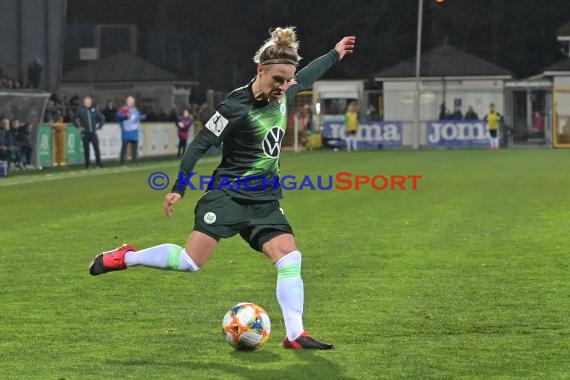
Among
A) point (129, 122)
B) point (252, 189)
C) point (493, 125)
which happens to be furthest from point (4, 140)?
point (252, 189)

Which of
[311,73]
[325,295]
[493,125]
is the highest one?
[493,125]

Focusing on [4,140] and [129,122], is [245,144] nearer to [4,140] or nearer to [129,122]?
[4,140]

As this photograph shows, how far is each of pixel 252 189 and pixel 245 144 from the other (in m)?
0.27

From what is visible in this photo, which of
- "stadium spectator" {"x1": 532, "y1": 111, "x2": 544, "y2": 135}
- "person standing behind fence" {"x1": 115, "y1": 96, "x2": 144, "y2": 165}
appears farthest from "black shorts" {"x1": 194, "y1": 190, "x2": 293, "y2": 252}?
"stadium spectator" {"x1": 532, "y1": 111, "x2": 544, "y2": 135}

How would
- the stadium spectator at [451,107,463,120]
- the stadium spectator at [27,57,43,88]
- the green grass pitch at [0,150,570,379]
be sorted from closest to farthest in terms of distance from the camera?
the green grass pitch at [0,150,570,379] < the stadium spectator at [27,57,43,88] < the stadium spectator at [451,107,463,120]

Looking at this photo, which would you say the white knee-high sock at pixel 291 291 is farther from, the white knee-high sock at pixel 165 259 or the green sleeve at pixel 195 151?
the green sleeve at pixel 195 151

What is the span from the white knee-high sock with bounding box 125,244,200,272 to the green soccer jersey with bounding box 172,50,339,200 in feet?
1.29

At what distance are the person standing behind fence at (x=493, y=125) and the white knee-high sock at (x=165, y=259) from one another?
155ft

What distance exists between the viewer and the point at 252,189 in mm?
8172

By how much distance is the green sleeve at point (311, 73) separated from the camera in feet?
27.9

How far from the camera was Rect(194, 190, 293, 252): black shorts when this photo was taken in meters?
8.12

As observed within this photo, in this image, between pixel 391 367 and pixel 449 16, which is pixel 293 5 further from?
pixel 391 367

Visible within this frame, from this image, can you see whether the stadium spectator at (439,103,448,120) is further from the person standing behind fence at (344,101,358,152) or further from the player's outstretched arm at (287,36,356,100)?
the player's outstretched arm at (287,36,356,100)

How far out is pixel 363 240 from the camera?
51.0ft
